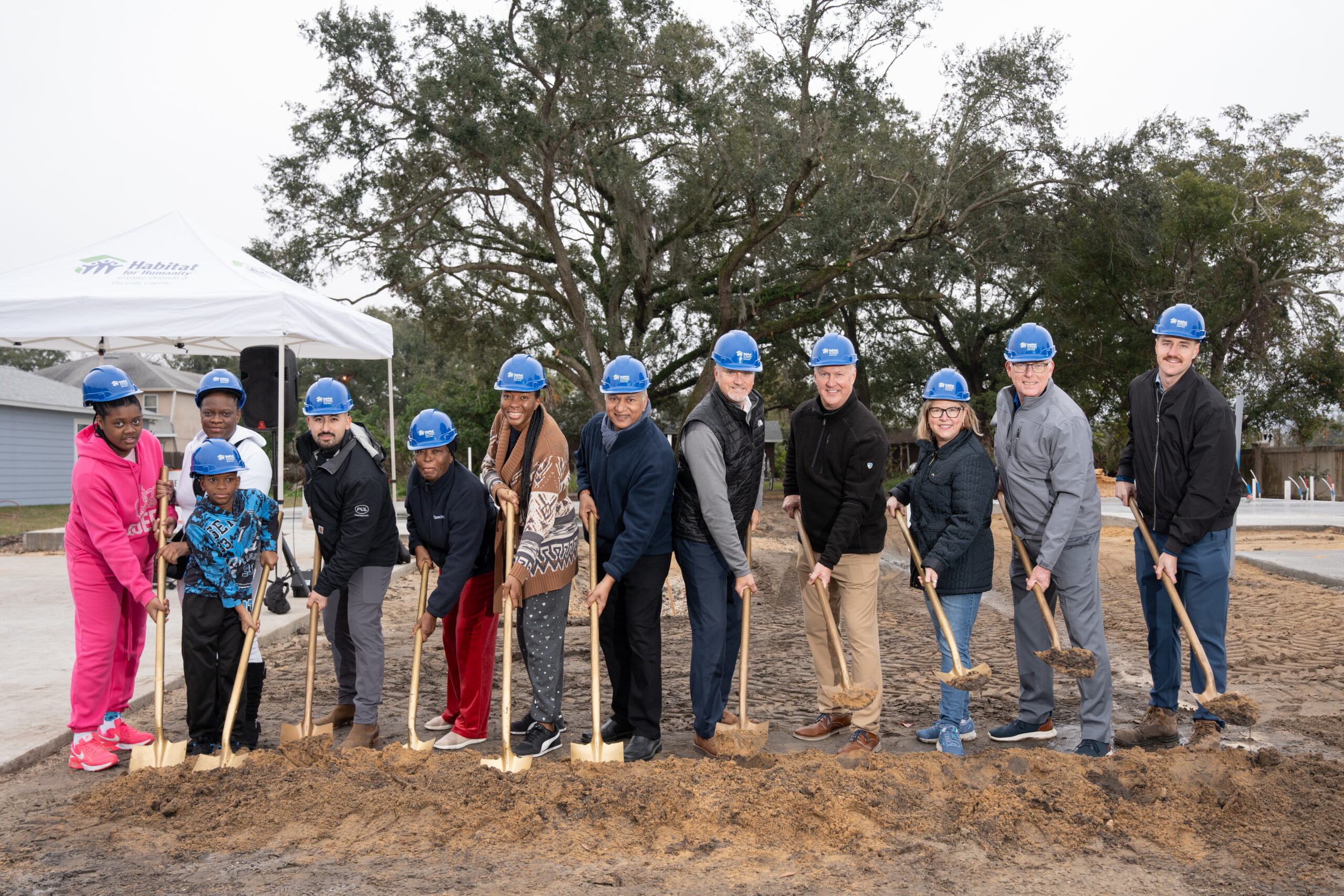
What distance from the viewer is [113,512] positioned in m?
4.62

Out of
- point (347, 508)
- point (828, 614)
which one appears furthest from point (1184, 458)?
point (347, 508)

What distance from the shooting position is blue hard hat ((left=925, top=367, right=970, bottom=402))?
4.81m

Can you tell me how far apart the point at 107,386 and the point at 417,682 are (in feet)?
7.12

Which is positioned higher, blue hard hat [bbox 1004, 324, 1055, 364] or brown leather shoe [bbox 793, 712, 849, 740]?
blue hard hat [bbox 1004, 324, 1055, 364]

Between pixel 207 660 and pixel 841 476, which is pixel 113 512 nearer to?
pixel 207 660

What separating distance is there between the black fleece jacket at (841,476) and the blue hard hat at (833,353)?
22 centimetres

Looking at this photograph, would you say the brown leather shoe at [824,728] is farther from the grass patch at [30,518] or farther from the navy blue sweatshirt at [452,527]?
the grass patch at [30,518]

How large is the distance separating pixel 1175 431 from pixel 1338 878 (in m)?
2.19

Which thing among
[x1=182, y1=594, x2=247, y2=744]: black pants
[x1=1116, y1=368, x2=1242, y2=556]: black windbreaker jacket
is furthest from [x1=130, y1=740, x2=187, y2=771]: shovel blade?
[x1=1116, y1=368, x2=1242, y2=556]: black windbreaker jacket

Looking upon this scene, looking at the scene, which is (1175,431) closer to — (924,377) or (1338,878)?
(1338,878)

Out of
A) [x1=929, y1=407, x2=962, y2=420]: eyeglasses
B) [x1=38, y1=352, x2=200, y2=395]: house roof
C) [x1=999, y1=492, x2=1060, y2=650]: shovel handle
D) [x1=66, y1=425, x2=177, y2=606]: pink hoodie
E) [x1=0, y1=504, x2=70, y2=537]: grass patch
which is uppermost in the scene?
[x1=38, y1=352, x2=200, y2=395]: house roof

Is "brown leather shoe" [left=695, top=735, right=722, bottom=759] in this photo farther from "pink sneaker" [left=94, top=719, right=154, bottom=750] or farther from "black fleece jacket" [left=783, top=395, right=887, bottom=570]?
"pink sneaker" [left=94, top=719, right=154, bottom=750]

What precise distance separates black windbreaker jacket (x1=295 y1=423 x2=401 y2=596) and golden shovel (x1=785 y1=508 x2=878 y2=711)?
2212 mm

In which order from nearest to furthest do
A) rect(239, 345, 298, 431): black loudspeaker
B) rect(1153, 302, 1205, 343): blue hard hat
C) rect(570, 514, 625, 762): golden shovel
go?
rect(570, 514, 625, 762): golden shovel → rect(1153, 302, 1205, 343): blue hard hat → rect(239, 345, 298, 431): black loudspeaker
